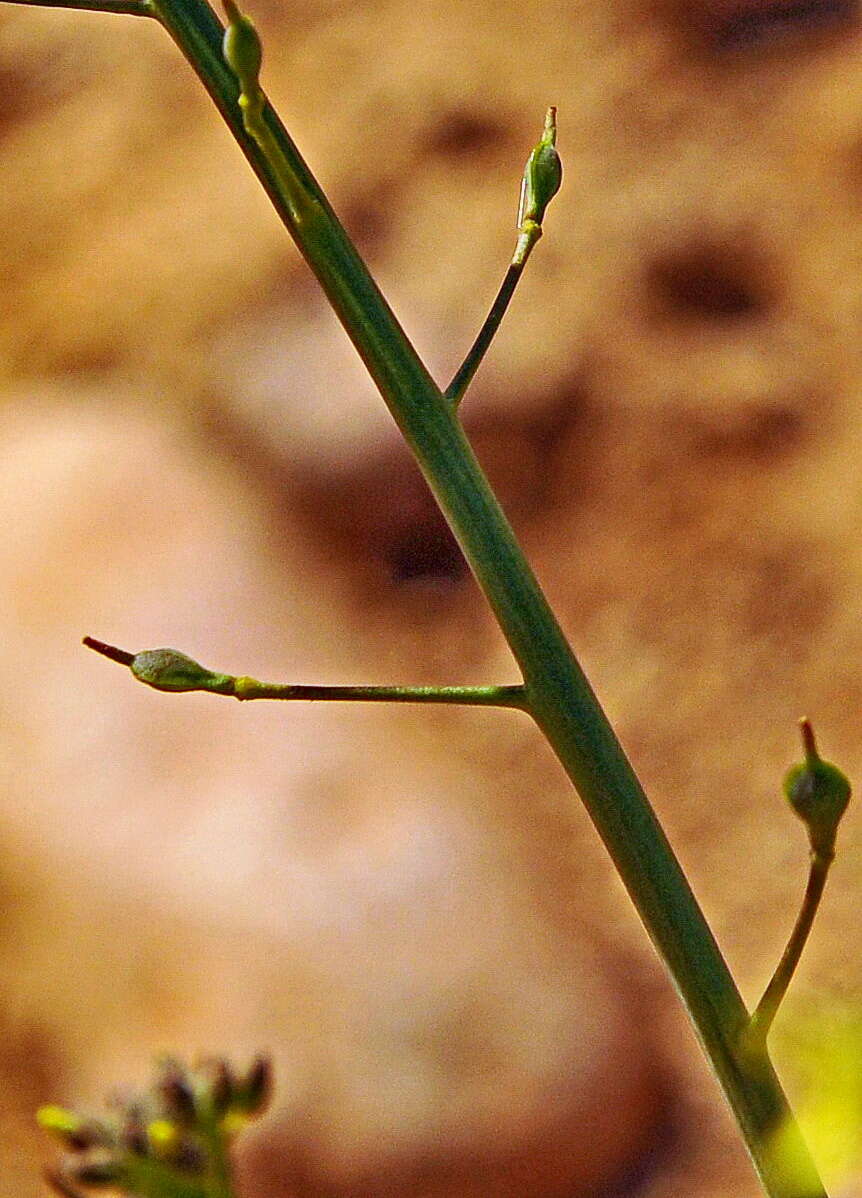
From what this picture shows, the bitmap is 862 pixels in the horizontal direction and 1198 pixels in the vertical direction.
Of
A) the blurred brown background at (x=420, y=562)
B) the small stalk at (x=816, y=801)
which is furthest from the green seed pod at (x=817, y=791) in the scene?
the blurred brown background at (x=420, y=562)

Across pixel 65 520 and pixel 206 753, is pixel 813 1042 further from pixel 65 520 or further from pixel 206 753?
pixel 65 520

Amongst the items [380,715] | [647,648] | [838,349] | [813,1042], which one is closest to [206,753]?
[380,715]

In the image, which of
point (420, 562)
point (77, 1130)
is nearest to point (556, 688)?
point (77, 1130)

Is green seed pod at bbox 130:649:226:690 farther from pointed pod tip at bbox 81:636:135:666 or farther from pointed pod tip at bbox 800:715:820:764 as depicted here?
pointed pod tip at bbox 800:715:820:764

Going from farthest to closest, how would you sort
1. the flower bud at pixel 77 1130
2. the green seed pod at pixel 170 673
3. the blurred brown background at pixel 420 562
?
the blurred brown background at pixel 420 562 → the green seed pod at pixel 170 673 → the flower bud at pixel 77 1130

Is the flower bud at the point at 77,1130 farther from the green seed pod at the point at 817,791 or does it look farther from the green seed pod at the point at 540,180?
the green seed pod at the point at 540,180

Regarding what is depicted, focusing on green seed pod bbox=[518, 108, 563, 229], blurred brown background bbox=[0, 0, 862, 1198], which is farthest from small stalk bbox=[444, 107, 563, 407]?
blurred brown background bbox=[0, 0, 862, 1198]
